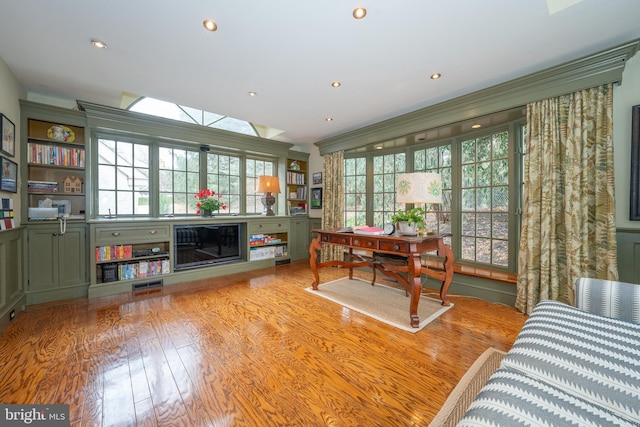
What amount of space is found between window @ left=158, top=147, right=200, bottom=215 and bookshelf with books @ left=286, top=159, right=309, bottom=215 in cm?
175

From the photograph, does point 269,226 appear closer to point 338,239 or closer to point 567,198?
point 338,239

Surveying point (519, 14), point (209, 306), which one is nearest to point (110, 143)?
point (209, 306)

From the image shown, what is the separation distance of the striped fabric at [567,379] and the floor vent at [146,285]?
3.83 m

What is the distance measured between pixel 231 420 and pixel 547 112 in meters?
3.59

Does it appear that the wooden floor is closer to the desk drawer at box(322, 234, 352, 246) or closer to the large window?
the desk drawer at box(322, 234, 352, 246)

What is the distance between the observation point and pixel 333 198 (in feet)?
15.2

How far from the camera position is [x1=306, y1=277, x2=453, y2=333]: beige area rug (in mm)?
2418

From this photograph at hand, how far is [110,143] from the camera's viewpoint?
344 cm

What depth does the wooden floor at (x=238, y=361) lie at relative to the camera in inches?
52.6

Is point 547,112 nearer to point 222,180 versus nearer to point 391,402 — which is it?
point 391,402

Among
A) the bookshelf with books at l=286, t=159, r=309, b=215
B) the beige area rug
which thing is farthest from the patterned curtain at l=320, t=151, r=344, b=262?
the beige area rug

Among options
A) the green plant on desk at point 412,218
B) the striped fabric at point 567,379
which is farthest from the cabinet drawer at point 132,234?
the striped fabric at point 567,379

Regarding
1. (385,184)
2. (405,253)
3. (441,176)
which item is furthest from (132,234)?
(441,176)

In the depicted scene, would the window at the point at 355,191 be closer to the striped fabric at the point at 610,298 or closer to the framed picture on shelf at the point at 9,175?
the striped fabric at the point at 610,298
